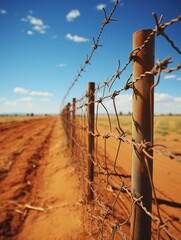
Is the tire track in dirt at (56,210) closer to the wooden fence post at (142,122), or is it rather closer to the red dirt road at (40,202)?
the red dirt road at (40,202)

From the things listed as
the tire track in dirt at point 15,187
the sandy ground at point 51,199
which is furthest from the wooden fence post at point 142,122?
the tire track in dirt at point 15,187

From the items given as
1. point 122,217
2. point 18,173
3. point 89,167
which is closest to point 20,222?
point 89,167

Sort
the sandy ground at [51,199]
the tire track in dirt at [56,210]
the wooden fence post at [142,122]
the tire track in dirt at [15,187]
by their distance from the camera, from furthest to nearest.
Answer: the tire track in dirt at [15,187], the sandy ground at [51,199], the tire track in dirt at [56,210], the wooden fence post at [142,122]

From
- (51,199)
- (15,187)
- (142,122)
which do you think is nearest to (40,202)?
(51,199)

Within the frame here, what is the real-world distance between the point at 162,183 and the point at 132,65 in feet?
13.5

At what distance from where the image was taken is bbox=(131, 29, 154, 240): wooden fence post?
1131 mm

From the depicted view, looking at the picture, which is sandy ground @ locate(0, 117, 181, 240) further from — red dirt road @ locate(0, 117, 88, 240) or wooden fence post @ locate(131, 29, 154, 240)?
wooden fence post @ locate(131, 29, 154, 240)

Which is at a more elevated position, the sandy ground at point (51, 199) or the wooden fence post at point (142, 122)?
the wooden fence post at point (142, 122)

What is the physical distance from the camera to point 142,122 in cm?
114

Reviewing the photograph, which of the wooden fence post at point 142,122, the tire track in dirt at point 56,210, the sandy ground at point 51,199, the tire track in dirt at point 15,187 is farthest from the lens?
the tire track in dirt at point 15,187

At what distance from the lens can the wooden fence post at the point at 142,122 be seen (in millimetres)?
1131

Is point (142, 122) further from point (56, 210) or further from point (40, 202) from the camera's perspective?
point (40, 202)

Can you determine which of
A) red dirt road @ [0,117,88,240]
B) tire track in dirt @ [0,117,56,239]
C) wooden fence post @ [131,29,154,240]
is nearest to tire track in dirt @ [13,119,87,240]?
red dirt road @ [0,117,88,240]

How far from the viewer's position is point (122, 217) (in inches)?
114
